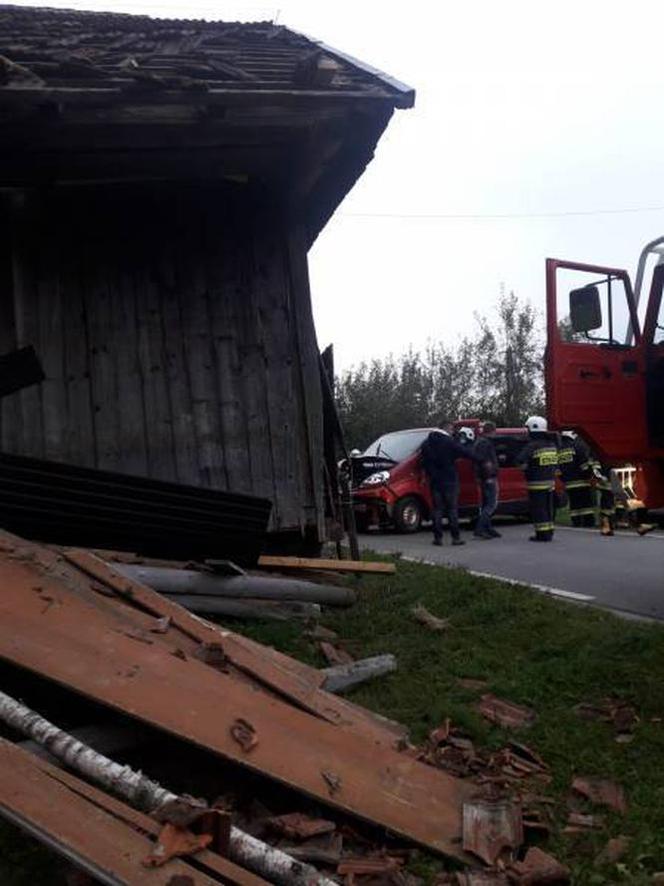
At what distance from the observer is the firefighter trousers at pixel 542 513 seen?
13.2 metres

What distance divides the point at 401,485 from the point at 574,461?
286 cm

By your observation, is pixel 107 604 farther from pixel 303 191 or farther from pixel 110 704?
pixel 303 191

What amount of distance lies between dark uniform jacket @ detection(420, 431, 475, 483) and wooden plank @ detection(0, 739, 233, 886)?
1089 centimetres

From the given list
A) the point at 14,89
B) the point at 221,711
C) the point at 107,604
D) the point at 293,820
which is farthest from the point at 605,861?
the point at 14,89

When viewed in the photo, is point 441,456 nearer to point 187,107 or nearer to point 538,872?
point 187,107

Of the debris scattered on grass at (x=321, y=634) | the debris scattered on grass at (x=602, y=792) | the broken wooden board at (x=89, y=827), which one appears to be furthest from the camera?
the debris scattered on grass at (x=321, y=634)

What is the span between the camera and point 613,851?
332 centimetres

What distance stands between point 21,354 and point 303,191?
222 centimetres

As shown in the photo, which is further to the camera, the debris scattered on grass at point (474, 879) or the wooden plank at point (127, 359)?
the wooden plank at point (127, 359)

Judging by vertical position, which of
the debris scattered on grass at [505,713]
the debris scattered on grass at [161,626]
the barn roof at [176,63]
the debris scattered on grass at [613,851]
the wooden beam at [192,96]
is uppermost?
the barn roof at [176,63]

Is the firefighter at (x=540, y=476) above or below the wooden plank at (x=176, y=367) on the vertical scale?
below

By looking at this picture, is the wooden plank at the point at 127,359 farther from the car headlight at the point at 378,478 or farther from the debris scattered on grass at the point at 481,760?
the car headlight at the point at 378,478

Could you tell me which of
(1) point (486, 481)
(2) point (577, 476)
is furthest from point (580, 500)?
(1) point (486, 481)

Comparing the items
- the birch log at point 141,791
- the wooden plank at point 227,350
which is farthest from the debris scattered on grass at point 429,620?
the birch log at point 141,791
